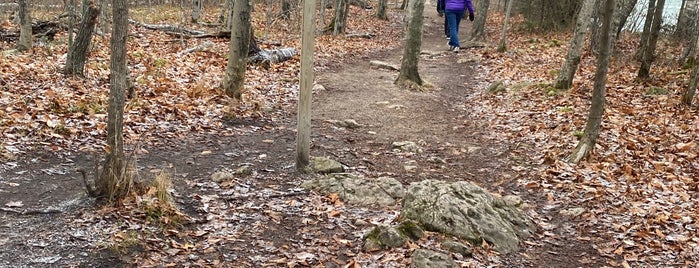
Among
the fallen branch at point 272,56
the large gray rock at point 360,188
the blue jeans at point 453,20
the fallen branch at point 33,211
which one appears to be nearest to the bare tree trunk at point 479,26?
the blue jeans at point 453,20

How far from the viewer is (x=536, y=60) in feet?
48.2

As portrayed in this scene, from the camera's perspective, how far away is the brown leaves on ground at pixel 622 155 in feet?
16.9

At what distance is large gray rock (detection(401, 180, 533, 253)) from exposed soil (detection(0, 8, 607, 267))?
0.18 metres

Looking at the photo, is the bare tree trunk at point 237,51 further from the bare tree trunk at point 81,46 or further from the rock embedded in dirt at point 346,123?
the bare tree trunk at point 81,46

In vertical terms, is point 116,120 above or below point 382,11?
below

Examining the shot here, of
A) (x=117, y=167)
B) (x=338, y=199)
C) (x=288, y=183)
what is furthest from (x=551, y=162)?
(x=117, y=167)

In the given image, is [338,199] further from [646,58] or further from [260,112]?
[646,58]

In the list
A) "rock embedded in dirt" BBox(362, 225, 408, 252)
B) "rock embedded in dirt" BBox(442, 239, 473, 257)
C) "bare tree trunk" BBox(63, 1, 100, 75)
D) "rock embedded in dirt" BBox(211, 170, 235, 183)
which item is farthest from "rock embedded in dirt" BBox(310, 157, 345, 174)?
"bare tree trunk" BBox(63, 1, 100, 75)

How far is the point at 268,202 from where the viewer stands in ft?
18.1

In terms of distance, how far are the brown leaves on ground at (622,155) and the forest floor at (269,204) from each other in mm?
95

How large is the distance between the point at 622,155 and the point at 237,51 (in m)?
6.62

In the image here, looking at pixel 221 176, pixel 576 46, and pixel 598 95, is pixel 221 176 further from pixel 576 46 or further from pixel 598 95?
pixel 576 46

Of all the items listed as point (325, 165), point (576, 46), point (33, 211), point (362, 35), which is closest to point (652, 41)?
point (576, 46)

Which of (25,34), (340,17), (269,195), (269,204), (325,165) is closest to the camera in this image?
(269,204)
